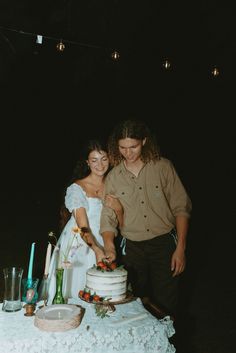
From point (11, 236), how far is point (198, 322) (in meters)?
6.55

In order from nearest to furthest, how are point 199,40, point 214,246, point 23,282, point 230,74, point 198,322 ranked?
point 23,282 < point 198,322 < point 199,40 < point 230,74 < point 214,246

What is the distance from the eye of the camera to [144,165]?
3152 mm

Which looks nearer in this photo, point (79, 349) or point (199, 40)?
point (79, 349)

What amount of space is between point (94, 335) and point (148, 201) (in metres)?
1.45

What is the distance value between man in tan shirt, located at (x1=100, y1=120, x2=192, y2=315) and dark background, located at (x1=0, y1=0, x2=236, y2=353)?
1.68 feet

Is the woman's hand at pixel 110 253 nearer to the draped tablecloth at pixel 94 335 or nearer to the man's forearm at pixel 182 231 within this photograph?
the man's forearm at pixel 182 231

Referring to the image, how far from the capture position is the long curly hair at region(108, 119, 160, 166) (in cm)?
300

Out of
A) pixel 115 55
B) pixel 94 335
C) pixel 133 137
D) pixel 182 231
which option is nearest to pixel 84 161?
pixel 133 137

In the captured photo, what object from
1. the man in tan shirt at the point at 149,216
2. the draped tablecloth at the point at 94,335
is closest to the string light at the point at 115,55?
the man in tan shirt at the point at 149,216

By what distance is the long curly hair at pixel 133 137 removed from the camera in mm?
2998

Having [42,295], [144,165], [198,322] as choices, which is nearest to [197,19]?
[144,165]

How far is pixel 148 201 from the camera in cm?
309

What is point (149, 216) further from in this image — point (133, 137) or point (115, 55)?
point (115, 55)

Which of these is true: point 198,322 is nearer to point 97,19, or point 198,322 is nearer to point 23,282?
point 23,282
